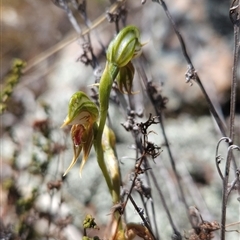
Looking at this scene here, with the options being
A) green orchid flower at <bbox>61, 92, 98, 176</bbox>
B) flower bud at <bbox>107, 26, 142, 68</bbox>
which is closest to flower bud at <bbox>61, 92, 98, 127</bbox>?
green orchid flower at <bbox>61, 92, 98, 176</bbox>

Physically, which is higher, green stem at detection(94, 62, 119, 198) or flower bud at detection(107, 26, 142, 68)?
flower bud at detection(107, 26, 142, 68)

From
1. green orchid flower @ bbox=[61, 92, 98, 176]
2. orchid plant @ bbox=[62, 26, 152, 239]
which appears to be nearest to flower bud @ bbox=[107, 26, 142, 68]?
orchid plant @ bbox=[62, 26, 152, 239]

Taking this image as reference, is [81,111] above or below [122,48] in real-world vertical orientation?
below

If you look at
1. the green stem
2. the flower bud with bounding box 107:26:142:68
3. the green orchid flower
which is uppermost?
the flower bud with bounding box 107:26:142:68

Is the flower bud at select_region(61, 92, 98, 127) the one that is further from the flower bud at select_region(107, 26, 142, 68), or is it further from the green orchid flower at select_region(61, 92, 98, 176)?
the flower bud at select_region(107, 26, 142, 68)

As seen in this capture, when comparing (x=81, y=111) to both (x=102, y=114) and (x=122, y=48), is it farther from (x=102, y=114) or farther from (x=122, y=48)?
(x=122, y=48)

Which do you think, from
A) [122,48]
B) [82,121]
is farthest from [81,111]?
[122,48]
